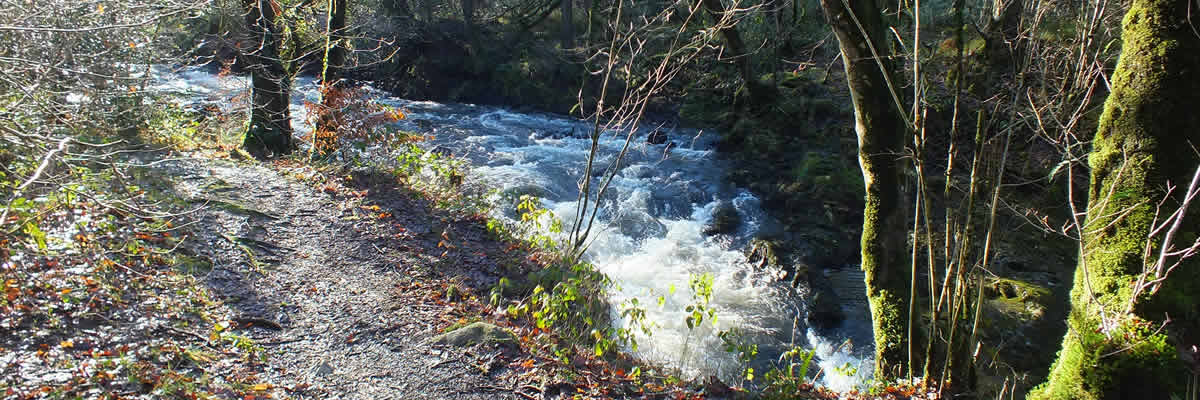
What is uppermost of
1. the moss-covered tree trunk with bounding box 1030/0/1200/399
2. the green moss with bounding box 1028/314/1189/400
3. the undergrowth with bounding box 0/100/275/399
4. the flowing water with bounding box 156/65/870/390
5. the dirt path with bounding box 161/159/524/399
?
the moss-covered tree trunk with bounding box 1030/0/1200/399

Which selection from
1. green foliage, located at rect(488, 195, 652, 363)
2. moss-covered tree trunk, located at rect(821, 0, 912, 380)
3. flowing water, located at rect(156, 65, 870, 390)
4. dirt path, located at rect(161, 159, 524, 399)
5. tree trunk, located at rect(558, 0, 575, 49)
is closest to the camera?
dirt path, located at rect(161, 159, 524, 399)

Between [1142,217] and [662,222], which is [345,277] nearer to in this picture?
[1142,217]

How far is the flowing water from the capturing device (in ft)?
25.3

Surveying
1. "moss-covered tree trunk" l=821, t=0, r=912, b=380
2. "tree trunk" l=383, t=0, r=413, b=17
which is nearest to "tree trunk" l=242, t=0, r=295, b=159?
"moss-covered tree trunk" l=821, t=0, r=912, b=380

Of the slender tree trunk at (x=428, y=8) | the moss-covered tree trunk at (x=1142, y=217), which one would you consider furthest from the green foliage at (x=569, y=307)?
the slender tree trunk at (x=428, y=8)

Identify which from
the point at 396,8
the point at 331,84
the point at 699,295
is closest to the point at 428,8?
the point at 396,8

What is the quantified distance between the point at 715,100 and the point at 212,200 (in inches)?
563

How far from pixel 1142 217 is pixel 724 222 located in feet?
25.6

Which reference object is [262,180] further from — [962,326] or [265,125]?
[962,326]

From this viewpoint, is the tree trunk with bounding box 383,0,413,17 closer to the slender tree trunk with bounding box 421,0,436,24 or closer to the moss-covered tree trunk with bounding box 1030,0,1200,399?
the slender tree trunk with bounding box 421,0,436,24

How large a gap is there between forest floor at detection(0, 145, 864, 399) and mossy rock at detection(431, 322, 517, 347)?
5 cm

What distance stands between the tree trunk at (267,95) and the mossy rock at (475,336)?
22.3 ft

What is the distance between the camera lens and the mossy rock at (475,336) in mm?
5090

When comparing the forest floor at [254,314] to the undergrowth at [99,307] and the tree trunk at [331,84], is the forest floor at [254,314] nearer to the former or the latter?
the undergrowth at [99,307]
